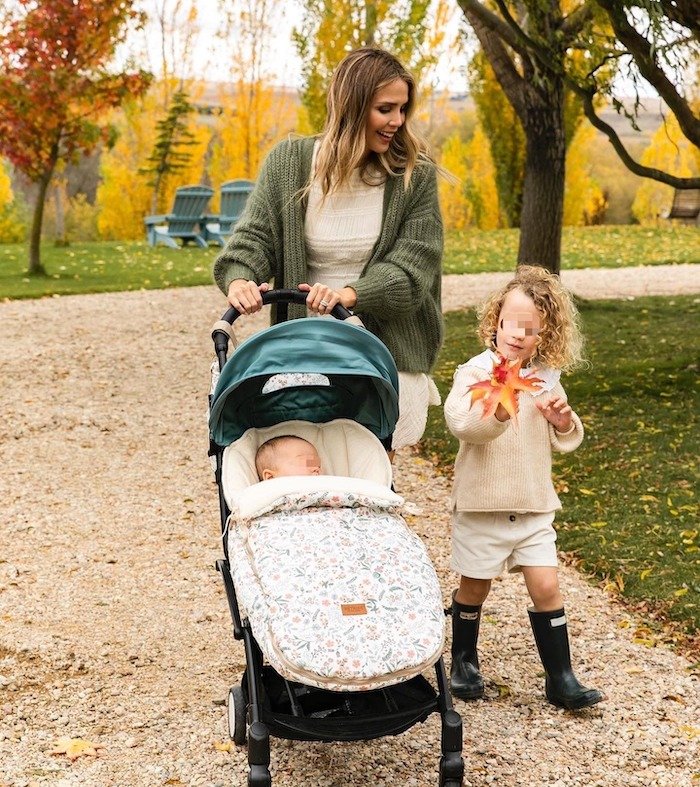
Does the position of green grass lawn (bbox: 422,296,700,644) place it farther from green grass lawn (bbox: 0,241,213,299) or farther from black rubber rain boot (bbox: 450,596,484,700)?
green grass lawn (bbox: 0,241,213,299)

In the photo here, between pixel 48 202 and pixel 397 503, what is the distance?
1173 inches

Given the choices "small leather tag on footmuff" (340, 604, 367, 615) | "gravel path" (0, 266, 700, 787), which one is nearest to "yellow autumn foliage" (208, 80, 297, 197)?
"gravel path" (0, 266, 700, 787)

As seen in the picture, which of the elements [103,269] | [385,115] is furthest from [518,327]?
[103,269]

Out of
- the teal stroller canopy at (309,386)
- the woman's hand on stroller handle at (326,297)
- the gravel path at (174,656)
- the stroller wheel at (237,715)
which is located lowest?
the gravel path at (174,656)

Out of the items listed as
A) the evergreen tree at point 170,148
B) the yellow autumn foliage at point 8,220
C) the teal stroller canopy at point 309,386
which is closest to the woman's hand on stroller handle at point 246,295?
the teal stroller canopy at point 309,386

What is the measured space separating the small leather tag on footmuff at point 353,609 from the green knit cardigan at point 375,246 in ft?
3.57

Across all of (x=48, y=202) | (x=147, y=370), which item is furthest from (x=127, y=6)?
(x=48, y=202)

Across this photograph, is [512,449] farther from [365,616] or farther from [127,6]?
[127,6]

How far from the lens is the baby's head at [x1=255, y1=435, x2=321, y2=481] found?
3.32 metres

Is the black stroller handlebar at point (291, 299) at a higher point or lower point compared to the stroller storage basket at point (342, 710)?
higher

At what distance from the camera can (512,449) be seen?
11.5 ft

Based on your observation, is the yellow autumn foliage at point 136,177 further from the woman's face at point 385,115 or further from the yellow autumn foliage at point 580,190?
the woman's face at point 385,115

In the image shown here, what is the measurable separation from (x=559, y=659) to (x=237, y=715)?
109cm

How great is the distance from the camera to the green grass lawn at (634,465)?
16.0ft
